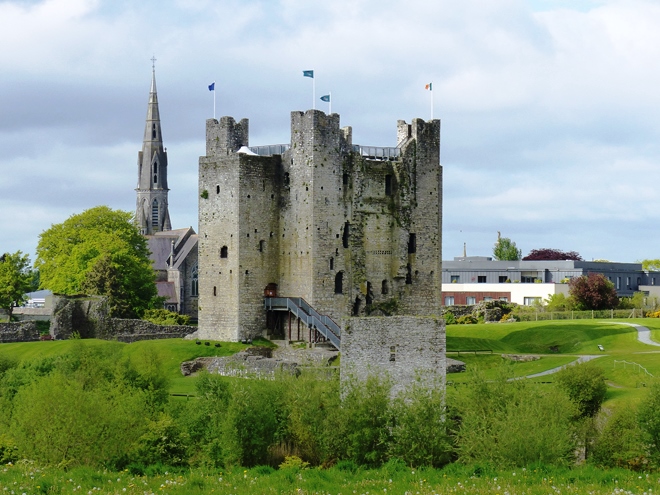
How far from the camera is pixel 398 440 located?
37.1m

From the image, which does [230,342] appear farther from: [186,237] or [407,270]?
[186,237]

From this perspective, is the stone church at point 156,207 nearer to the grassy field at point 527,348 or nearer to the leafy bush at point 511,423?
the grassy field at point 527,348

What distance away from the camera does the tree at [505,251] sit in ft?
445

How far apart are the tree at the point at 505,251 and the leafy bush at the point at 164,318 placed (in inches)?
2299

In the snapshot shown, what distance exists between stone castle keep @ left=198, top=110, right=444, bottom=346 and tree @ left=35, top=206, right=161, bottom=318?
2013cm

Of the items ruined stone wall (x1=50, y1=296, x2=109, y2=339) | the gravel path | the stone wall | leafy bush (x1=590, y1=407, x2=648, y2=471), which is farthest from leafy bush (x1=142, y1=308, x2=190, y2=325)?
leafy bush (x1=590, y1=407, x2=648, y2=471)

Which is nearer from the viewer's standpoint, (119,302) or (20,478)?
(20,478)

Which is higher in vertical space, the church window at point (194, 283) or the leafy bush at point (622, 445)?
the church window at point (194, 283)

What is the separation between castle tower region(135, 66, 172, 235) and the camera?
15875 centimetres

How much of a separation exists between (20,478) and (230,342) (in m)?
35.0

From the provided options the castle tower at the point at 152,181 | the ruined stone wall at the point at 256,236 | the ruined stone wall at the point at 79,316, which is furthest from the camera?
the castle tower at the point at 152,181

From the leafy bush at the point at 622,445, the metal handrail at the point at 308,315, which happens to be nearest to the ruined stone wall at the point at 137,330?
the metal handrail at the point at 308,315

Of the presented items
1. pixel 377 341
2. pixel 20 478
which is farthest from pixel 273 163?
pixel 20 478

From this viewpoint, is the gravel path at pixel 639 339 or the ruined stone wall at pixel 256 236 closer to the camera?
the gravel path at pixel 639 339
